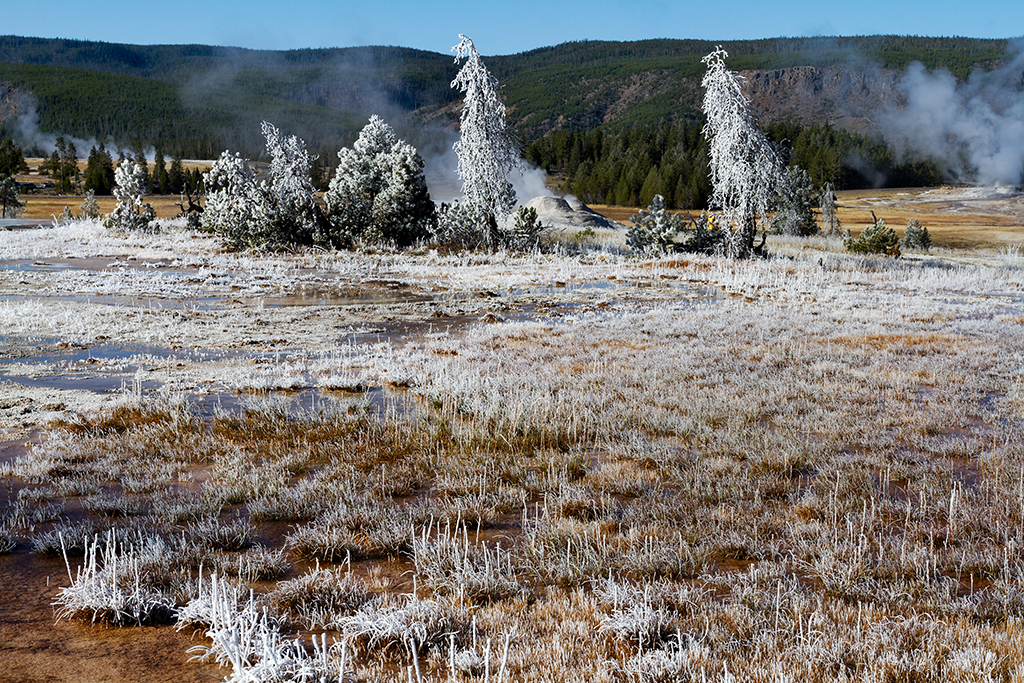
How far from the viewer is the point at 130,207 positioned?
4528cm

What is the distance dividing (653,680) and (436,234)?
2854 centimetres

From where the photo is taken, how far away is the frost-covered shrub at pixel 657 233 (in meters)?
28.6

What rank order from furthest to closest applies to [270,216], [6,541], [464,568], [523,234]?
[270,216], [523,234], [6,541], [464,568]

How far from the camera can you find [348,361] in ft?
35.0

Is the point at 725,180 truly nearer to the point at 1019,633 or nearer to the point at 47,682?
the point at 1019,633

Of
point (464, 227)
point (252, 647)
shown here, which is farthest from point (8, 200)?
point (252, 647)

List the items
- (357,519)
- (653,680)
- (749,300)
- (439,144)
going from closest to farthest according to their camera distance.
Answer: (653,680) → (357,519) → (749,300) → (439,144)

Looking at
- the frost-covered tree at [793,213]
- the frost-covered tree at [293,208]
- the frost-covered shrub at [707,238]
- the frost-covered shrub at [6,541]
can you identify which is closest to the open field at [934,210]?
the frost-covered tree at [793,213]

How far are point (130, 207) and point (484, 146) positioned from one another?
2927 cm

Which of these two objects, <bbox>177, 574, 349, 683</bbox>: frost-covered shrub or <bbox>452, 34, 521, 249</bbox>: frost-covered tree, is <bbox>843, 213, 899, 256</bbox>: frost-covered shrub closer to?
<bbox>452, 34, 521, 249</bbox>: frost-covered tree

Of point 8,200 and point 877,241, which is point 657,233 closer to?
point 877,241

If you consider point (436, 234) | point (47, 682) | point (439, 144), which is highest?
point (439, 144)

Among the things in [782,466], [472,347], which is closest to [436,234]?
[472,347]

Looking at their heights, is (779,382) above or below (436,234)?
below
